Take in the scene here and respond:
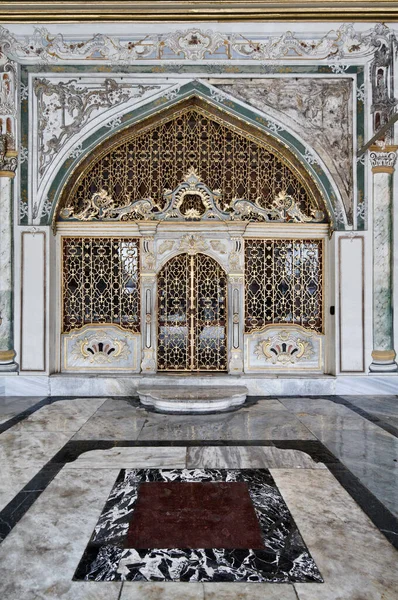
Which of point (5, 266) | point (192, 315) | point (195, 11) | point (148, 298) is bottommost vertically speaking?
point (192, 315)

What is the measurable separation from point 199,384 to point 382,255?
2704 millimetres

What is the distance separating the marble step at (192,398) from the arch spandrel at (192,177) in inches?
85.2

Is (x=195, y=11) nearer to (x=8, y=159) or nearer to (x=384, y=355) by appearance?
(x=8, y=159)

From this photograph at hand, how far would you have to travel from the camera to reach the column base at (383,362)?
5449mm

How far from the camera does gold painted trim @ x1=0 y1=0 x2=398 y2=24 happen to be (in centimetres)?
539

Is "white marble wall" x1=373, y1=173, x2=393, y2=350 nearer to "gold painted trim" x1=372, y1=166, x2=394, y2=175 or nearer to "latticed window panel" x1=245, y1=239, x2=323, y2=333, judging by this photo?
"gold painted trim" x1=372, y1=166, x2=394, y2=175

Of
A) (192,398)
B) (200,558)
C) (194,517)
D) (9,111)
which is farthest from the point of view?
(9,111)

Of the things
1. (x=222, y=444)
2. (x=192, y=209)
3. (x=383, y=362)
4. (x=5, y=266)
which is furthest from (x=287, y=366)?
(x=5, y=266)

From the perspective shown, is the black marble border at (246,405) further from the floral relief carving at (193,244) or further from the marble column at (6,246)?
the floral relief carving at (193,244)

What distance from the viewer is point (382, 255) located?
5.51 metres

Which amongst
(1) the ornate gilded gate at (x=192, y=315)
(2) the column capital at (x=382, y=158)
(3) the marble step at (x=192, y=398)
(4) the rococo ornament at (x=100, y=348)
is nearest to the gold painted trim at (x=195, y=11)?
(2) the column capital at (x=382, y=158)

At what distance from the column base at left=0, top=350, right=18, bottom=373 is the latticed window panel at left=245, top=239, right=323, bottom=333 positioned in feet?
9.43

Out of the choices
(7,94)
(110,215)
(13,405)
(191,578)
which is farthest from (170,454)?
(7,94)

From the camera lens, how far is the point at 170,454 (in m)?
3.22
